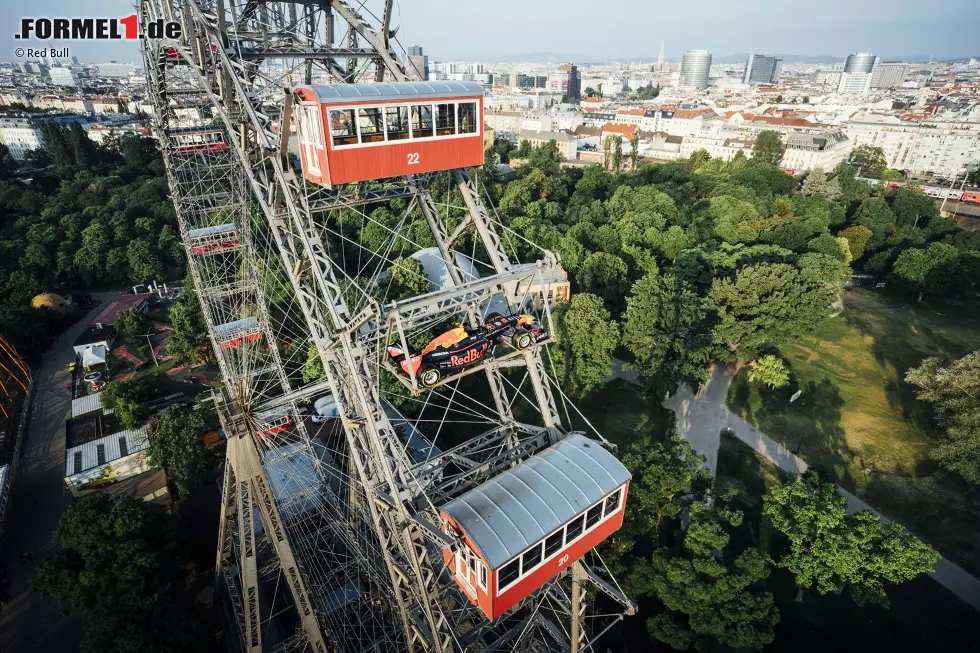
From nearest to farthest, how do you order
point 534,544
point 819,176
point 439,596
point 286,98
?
point 534,544 → point 286,98 → point 439,596 → point 819,176

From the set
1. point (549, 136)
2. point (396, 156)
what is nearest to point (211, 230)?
point (396, 156)

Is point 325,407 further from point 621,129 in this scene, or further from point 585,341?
point 621,129

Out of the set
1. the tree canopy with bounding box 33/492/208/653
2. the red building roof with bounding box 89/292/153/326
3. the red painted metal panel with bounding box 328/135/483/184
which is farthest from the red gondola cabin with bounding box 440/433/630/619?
the red building roof with bounding box 89/292/153/326

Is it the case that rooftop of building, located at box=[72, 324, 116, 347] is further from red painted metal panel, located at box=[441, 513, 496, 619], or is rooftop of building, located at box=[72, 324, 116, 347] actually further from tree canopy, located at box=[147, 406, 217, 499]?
red painted metal panel, located at box=[441, 513, 496, 619]

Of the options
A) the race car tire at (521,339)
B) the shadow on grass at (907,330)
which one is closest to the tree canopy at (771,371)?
the shadow on grass at (907,330)

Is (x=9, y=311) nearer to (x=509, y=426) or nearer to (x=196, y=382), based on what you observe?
(x=196, y=382)

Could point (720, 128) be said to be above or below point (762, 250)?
above

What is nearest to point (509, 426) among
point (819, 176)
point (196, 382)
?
point (196, 382)
